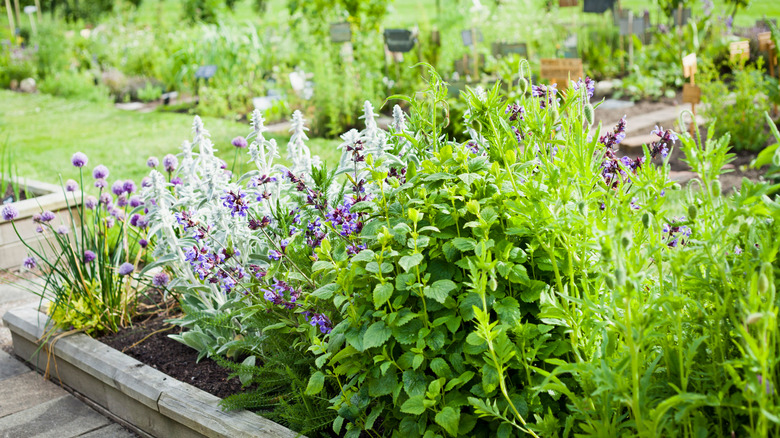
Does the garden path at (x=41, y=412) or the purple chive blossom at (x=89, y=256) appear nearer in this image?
the garden path at (x=41, y=412)

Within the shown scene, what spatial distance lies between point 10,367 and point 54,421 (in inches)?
26.6

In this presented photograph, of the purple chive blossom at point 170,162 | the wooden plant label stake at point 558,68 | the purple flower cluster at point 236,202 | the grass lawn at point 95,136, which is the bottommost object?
the grass lawn at point 95,136

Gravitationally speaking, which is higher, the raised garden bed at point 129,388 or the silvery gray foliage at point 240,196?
the silvery gray foliage at point 240,196

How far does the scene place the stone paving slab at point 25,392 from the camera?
3002mm

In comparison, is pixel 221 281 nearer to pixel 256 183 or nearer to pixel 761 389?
pixel 256 183

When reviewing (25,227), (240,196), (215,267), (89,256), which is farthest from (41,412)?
(25,227)

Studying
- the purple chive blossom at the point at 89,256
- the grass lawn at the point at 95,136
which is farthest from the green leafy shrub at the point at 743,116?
the purple chive blossom at the point at 89,256

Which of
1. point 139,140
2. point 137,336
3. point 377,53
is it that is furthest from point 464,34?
point 137,336

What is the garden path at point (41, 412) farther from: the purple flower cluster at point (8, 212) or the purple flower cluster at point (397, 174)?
the purple flower cluster at point (397, 174)

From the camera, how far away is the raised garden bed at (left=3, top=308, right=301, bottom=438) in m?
2.35

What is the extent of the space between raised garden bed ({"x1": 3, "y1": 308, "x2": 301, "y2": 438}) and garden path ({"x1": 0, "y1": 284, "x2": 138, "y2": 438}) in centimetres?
5

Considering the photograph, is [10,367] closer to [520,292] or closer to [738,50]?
[520,292]

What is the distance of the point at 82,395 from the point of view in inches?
122

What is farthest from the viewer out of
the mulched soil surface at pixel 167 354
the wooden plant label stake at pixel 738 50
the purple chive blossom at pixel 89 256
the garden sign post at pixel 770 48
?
the garden sign post at pixel 770 48
